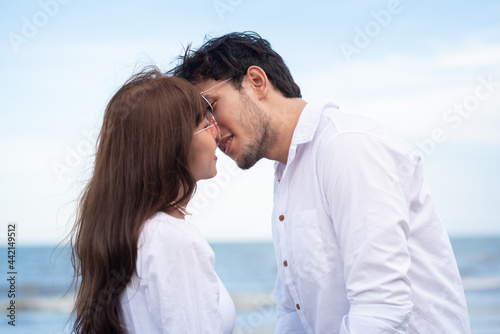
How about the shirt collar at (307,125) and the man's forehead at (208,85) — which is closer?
the shirt collar at (307,125)

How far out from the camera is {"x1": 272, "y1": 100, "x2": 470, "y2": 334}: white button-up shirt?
6.79 ft

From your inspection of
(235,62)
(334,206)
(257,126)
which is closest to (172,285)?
(334,206)

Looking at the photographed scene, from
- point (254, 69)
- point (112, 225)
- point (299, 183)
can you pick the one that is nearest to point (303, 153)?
point (299, 183)

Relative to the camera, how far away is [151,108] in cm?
215

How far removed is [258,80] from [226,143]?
38 centimetres

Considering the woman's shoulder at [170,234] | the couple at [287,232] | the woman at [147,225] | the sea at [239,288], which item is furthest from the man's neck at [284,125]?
the sea at [239,288]

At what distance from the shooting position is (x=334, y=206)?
2.21 meters

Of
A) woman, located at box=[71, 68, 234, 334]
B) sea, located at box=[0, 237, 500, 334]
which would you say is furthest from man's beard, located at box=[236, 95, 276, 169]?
sea, located at box=[0, 237, 500, 334]

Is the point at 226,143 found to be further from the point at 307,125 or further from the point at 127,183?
the point at 127,183

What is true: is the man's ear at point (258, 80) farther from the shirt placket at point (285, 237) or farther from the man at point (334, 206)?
the shirt placket at point (285, 237)

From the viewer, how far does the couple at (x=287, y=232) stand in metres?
2.01

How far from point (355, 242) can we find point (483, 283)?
13618mm

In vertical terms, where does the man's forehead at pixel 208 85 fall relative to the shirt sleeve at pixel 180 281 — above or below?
above

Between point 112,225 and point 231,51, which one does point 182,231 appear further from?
point 231,51
